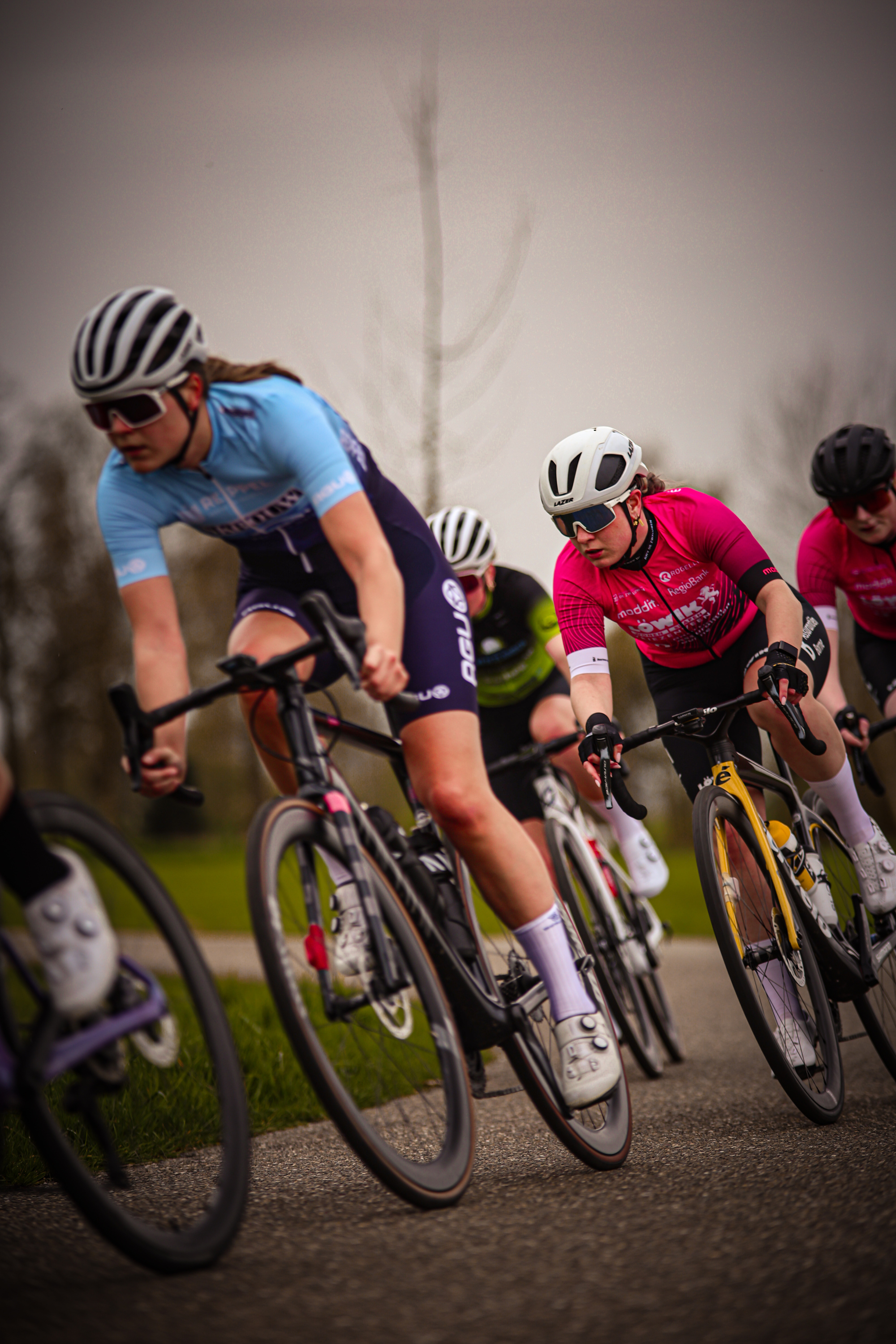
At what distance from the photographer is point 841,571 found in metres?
5.49

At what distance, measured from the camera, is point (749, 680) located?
14.6ft

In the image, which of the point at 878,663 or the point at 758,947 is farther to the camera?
the point at 878,663

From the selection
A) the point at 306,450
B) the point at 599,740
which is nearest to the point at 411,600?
the point at 306,450

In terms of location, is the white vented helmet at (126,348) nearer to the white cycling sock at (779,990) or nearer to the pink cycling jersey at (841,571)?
the white cycling sock at (779,990)

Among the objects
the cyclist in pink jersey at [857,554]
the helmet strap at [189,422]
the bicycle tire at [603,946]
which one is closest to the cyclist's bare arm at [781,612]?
the cyclist in pink jersey at [857,554]

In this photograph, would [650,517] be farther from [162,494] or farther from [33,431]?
[33,431]

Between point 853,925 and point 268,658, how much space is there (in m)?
2.68

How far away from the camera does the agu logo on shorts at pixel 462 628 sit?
3.38 metres

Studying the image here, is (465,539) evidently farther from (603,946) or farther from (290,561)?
(290,561)

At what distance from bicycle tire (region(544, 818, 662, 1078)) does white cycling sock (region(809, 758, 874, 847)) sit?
1.16 meters

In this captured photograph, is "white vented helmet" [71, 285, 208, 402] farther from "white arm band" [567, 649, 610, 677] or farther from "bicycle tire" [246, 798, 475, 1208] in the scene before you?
"white arm band" [567, 649, 610, 677]

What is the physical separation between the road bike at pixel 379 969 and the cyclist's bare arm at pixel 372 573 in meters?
0.08

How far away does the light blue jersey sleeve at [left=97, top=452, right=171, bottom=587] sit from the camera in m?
3.19

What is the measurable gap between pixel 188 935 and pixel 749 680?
2663mm
